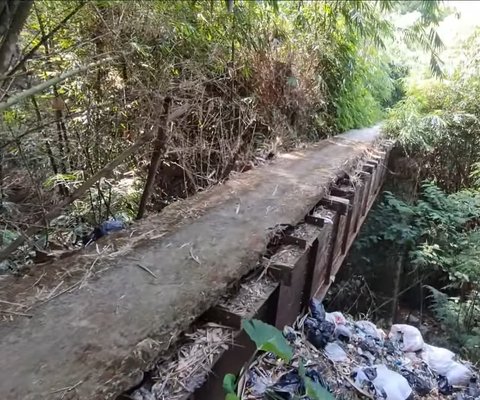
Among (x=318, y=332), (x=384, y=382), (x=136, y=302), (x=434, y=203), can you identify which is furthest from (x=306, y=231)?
(x=434, y=203)

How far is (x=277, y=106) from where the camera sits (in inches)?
194

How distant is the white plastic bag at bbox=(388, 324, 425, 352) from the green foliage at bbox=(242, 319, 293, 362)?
2136mm

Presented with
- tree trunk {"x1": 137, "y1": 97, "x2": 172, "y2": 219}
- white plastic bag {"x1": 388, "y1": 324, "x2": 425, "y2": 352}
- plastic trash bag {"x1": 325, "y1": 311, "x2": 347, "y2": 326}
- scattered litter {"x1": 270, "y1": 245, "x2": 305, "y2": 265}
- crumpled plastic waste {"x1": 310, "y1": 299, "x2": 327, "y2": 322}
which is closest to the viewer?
scattered litter {"x1": 270, "y1": 245, "x2": 305, "y2": 265}

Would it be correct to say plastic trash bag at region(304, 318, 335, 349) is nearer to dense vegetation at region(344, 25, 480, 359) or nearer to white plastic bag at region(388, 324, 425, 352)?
white plastic bag at region(388, 324, 425, 352)

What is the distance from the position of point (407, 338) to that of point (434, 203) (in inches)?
205

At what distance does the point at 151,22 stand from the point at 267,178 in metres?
1.50

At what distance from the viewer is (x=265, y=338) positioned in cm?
153

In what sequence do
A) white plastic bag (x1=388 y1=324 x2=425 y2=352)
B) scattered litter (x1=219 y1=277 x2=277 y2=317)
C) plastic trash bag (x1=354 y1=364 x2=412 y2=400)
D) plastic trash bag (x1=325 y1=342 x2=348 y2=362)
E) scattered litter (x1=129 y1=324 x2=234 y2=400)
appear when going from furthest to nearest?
white plastic bag (x1=388 y1=324 x2=425 y2=352) → plastic trash bag (x1=325 y1=342 x2=348 y2=362) → plastic trash bag (x1=354 y1=364 x2=412 y2=400) → scattered litter (x1=219 y1=277 x2=277 y2=317) → scattered litter (x1=129 y1=324 x2=234 y2=400)

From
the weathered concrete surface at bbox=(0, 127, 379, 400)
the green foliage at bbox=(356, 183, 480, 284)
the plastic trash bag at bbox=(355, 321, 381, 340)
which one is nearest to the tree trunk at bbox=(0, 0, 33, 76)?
the weathered concrete surface at bbox=(0, 127, 379, 400)

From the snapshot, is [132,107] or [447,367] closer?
[447,367]

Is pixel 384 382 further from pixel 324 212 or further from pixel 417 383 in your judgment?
pixel 324 212

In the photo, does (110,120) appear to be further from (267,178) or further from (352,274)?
(352,274)

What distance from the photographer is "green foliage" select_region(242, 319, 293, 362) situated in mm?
1509

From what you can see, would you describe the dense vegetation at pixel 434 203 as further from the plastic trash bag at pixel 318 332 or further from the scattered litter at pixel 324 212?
the plastic trash bag at pixel 318 332
